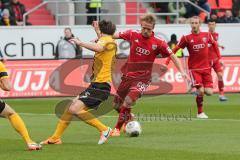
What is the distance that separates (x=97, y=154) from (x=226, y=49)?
76.9 feet

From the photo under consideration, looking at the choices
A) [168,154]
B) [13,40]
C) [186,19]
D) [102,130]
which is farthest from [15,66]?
[168,154]

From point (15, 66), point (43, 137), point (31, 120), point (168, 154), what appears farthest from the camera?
point (15, 66)

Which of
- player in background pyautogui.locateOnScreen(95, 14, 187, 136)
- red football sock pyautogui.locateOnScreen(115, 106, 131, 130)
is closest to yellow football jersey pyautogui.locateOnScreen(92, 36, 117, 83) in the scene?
player in background pyautogui.locateOnScreen(95, 14, 187, 136)

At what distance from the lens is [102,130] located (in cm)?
1498

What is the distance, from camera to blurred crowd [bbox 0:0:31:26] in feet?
107

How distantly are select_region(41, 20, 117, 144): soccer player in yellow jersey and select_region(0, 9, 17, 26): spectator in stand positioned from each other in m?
17.9

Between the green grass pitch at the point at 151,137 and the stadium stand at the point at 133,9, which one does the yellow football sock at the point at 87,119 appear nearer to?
the green grass pitch at the point at 151,137

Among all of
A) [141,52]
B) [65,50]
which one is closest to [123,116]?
[141,52]

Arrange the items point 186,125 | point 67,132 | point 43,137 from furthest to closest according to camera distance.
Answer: point 186,125, point 67,132, point 43,137

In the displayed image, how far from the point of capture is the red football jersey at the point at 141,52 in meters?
16.4

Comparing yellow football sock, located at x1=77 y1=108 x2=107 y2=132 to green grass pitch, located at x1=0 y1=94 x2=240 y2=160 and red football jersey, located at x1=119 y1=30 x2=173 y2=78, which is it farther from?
red football jersey, located at x1=119 y1=30 x2=173 y2=78

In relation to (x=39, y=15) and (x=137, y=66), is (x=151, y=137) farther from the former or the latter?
(x=39, y=15)

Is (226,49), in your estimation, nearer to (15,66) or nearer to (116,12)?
(116,12)

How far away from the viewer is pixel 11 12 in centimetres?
3300
